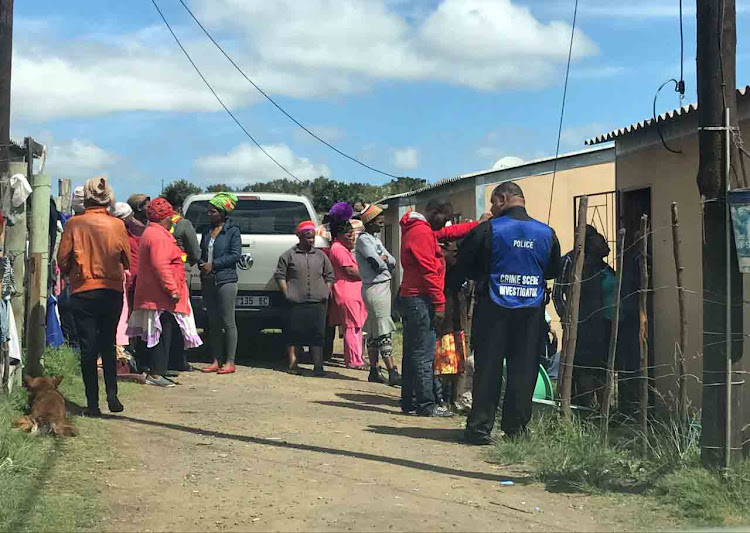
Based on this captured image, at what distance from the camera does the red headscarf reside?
393 inches

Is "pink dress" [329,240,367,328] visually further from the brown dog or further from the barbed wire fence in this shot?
the brown dog

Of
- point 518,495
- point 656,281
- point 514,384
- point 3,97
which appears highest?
point 3,97

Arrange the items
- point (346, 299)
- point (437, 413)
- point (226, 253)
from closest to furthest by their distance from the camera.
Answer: point (437, 413), point (226, 253), point (346, 299)

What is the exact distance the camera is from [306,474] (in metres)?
6.52

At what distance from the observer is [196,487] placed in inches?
243

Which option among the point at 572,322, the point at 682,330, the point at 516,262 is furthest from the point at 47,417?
the point at 682,330

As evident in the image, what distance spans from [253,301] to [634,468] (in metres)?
6.62

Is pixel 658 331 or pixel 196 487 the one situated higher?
pixel 658 331

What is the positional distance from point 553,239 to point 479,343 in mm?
959

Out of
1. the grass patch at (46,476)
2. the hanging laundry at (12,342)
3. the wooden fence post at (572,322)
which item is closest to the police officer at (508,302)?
the wooden fence post at (572,322)

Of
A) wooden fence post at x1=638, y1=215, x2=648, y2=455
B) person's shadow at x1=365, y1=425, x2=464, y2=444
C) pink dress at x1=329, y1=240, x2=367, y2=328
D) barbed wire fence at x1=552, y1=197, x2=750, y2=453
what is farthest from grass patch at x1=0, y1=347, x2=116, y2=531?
pink dress at x1=329, y1=240, x2=367, y2=328

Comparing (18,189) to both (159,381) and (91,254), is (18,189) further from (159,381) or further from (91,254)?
(159,381)

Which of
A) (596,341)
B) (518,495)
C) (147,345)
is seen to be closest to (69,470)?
(518,495)

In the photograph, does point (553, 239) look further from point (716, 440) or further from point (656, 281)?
point (656, 281)
